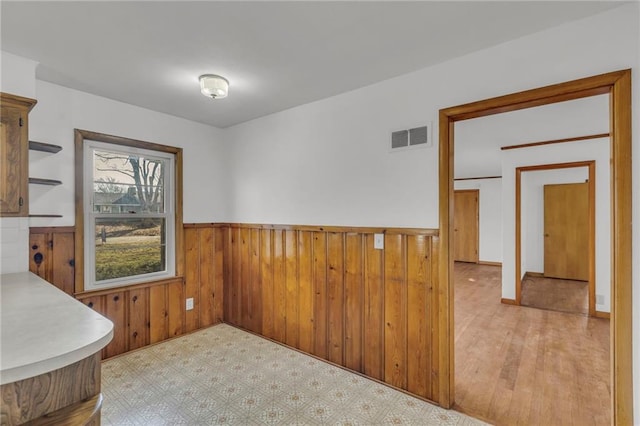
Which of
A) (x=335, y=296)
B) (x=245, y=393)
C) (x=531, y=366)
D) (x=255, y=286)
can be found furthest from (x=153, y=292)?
(x=531, y=366)

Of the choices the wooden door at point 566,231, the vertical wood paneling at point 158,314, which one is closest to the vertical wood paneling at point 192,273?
the vertical wood paneling at point 158,314

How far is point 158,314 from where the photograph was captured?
123 inches

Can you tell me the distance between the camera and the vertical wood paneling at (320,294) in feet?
9.05

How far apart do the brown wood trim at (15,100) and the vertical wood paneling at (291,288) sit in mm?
2137

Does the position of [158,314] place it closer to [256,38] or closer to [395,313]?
[395,313]

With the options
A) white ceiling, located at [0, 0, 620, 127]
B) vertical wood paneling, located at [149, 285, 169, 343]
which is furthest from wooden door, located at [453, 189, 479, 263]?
vertical wood paneling, located at [149, 285, 169, 343]

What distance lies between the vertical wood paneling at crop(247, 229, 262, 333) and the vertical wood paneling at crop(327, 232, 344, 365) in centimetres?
94

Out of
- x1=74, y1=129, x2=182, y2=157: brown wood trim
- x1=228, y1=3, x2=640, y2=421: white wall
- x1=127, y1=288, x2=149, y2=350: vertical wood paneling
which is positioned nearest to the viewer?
x1=228, y1=3, x2=640, y2=421: white wall

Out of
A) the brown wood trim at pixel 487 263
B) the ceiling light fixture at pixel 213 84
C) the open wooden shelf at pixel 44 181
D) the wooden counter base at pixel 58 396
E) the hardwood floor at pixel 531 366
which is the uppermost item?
the ceiling light fixture at pixel 213 84

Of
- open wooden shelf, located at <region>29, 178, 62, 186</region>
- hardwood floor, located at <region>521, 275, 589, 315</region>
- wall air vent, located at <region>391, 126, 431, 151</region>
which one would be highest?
wall air vent, located at <region>391, 126, 431, 151</region>

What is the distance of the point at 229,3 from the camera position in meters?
1.51

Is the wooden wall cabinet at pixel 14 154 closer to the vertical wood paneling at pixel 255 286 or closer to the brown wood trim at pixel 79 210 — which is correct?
the brown wood trim at pixel 79 210

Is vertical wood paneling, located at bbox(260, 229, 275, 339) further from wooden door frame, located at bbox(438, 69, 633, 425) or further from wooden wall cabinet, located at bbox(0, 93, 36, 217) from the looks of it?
wooden door frame, located at bbox(438, 69, 633, 425)

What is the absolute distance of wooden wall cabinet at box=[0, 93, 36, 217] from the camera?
1896 millimetres
